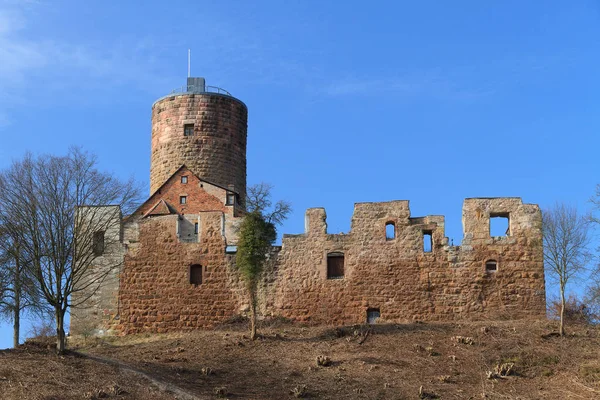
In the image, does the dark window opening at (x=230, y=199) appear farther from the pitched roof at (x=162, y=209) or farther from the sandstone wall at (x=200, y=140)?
the sandstone wall at (x=200, y=140)

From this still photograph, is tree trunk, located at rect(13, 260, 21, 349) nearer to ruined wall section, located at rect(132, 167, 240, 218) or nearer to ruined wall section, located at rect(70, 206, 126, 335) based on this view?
ruined wall section, located at rect(70, 206, 126, 335)

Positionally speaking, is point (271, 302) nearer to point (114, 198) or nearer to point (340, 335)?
point (340, 335)

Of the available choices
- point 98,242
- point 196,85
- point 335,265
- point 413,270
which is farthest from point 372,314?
point 196,85

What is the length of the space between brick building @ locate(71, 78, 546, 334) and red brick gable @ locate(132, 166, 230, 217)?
2.02 meters

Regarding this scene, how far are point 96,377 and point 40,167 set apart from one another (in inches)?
278

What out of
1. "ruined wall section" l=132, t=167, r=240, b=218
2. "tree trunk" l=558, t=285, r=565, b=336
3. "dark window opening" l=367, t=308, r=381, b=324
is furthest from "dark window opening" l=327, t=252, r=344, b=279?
"tree trunk" l=558, t=285, r=565, b=336

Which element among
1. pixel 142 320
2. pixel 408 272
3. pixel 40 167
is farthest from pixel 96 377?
pixel 408 272

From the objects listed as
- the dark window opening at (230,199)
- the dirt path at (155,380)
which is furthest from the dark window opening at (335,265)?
the dirt path at (155,380)

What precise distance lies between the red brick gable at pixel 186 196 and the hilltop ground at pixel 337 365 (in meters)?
7.21

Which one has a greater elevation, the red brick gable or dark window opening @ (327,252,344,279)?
the red brick gable

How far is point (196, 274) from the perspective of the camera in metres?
37.0

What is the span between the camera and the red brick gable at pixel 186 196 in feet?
133

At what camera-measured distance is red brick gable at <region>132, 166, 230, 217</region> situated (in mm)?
40562

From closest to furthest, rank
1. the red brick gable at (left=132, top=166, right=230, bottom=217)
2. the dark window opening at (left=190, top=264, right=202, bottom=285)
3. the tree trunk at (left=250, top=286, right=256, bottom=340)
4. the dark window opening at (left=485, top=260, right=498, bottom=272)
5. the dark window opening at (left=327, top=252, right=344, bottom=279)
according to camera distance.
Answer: the tree trunk at (left=250, top=286, right=256, bottom=340), the dark window opening at (left=485, top=260, right=498, bottom=272), the dark window opening at (left=327, top=252, right=344, bottom=279), the dark window opening at (left=190, top=264, right=202, bottom=285), the red brick gable at (left=132, top=166, right=230, bottom=217)
